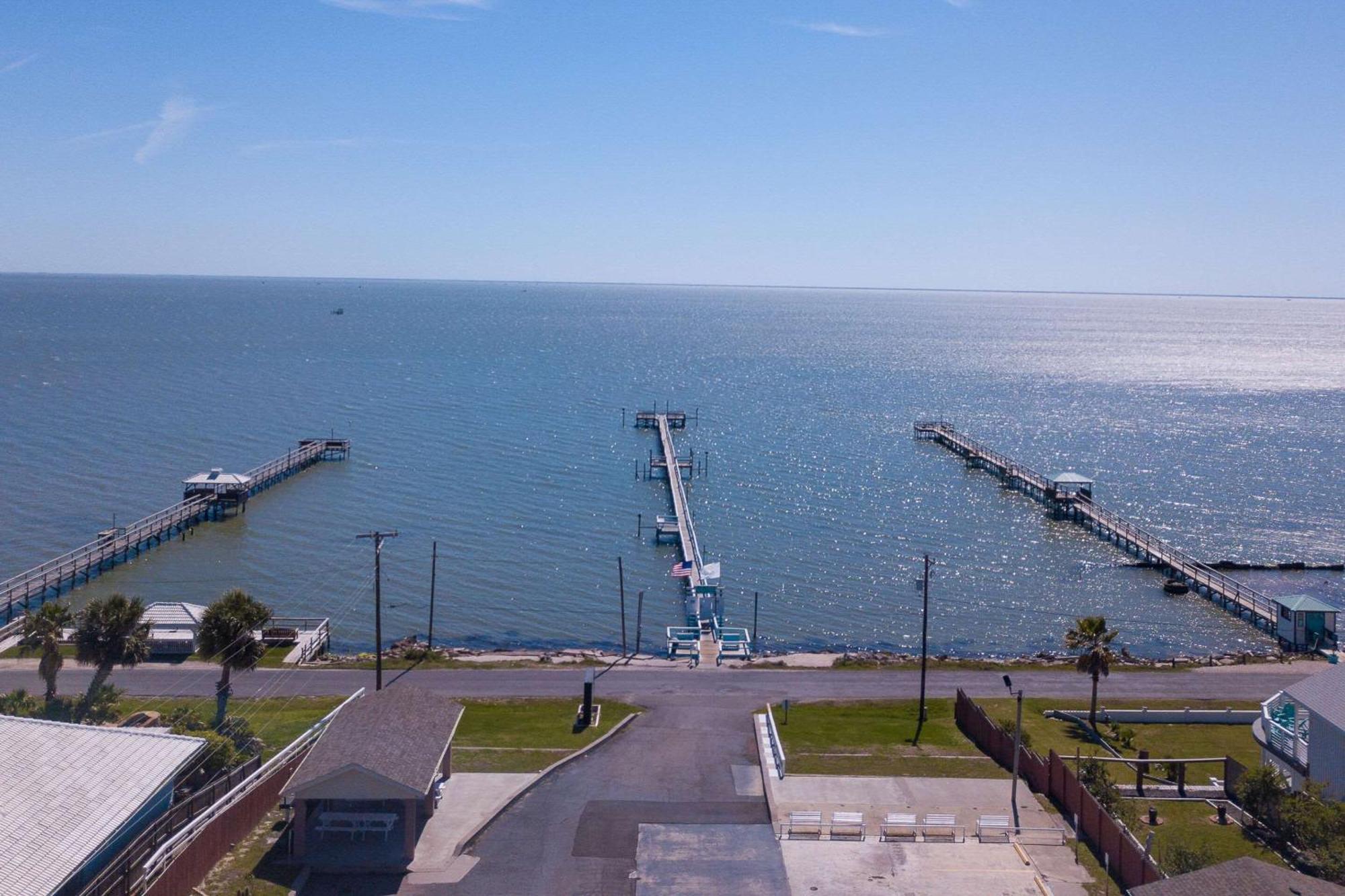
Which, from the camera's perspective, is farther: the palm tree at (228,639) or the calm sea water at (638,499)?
the calm sea water at (638,499)

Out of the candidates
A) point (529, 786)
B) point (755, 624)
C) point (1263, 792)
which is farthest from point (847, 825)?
point (755, 624)

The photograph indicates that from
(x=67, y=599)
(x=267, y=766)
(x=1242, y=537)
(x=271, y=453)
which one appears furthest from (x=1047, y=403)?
(x=267, y=766)

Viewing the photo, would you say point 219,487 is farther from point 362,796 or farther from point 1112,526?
point 1112,526

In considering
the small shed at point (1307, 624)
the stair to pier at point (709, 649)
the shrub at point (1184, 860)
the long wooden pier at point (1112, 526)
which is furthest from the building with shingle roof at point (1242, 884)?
the long wooden pier at point (1112, 526)

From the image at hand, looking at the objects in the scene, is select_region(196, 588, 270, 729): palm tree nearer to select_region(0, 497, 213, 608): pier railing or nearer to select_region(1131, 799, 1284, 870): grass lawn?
select_region(0, 497, 213, 608): pier railing

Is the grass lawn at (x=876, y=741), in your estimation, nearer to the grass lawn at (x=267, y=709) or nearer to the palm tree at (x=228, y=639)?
the grass lawn at (x=267, y=709)

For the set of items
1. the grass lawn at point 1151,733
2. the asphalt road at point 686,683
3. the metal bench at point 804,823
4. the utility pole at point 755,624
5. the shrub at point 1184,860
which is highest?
the shrub at point 1184,860

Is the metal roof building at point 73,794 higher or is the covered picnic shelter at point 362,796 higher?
the metal roof building at point 73,794

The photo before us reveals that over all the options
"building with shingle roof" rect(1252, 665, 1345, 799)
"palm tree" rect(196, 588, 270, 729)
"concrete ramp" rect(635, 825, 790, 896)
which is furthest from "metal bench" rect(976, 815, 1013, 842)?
"palm tree" rect(196, 588, 270, 729)
